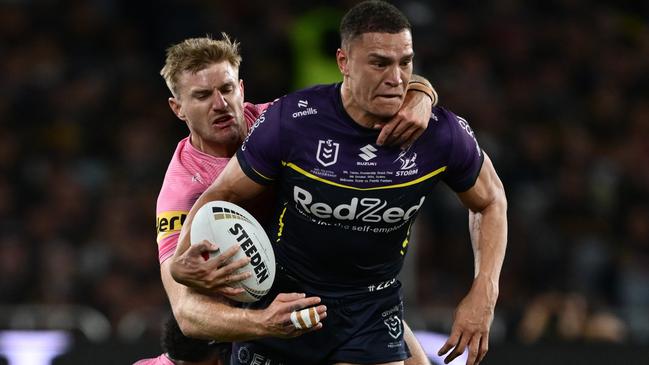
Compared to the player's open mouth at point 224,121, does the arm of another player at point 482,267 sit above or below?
below

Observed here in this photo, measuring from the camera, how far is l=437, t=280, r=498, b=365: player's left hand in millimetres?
4961

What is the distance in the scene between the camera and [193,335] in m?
4.93

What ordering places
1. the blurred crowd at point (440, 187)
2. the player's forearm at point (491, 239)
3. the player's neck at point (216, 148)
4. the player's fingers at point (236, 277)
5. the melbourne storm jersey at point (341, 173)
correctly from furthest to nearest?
the blurred crowd at point (440, 187)
the player's neck at point (216, 148)
the player's forearm at point (491, 239)
the melbourne storm jersey at point (341, 173)
the player's fingers at point (236, 277)

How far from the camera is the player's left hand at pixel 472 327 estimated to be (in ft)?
16.3

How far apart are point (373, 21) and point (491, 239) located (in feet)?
3.27

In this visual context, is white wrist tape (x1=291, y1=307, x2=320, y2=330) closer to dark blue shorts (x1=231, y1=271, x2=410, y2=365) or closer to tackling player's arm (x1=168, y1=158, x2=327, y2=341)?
tackling player's arm (x1=168, y1=158, x2=327, y2=341)

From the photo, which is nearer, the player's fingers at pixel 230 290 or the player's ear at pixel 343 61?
the player's fingers at pixel 230 290

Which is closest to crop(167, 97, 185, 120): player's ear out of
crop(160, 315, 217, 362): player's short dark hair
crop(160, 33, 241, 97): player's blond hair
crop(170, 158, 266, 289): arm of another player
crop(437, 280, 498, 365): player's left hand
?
crop(160, 33, 241, 97): player's blond hair

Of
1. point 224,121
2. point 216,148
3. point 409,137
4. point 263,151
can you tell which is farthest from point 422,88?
point 216,148

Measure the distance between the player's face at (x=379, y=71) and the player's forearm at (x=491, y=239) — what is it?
620 millimetres

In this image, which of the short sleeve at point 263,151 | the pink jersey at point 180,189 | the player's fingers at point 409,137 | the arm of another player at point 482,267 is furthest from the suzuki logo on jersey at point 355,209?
the pink jersey at point 180,189

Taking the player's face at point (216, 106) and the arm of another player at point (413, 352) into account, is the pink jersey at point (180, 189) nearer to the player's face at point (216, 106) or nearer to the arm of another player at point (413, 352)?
the player's face at point (216, 106)

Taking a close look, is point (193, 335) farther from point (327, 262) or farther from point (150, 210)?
point (150, 210)

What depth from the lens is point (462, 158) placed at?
5.04 m
